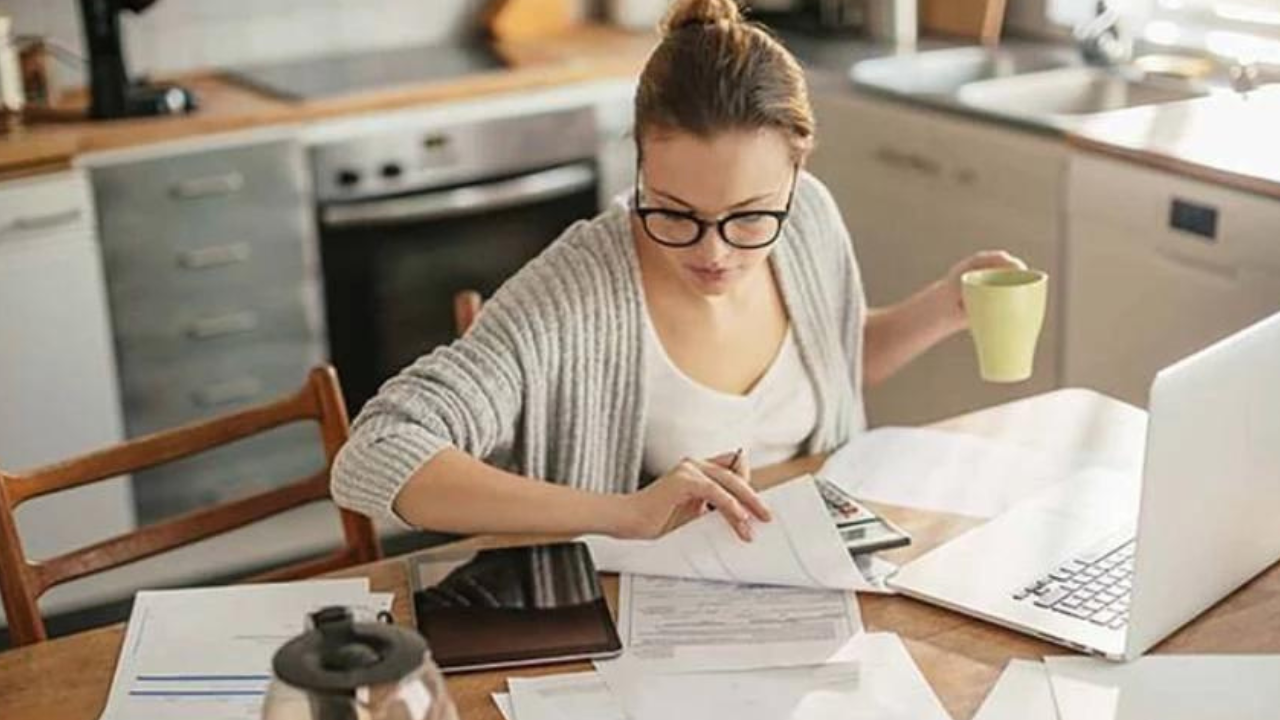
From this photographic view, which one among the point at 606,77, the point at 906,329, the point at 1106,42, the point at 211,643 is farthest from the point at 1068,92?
the point at 211,643

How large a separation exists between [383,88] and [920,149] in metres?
1.06

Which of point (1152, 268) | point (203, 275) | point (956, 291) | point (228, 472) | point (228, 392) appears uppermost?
point (956, 291)

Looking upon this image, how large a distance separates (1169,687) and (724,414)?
66 cm

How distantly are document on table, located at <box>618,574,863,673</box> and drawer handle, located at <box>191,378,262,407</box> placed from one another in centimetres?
196

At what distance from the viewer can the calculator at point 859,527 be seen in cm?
175

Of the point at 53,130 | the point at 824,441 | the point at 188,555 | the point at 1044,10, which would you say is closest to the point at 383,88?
the point at 53,130

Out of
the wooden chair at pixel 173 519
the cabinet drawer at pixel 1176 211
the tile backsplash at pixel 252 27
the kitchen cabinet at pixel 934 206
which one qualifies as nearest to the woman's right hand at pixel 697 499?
the wooden chair at pixel 173 519

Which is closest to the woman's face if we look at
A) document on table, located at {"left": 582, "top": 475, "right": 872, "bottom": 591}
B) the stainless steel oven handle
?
document on table, located at {"left": 582, "top": 475, "right": 872, "bottom": 591}

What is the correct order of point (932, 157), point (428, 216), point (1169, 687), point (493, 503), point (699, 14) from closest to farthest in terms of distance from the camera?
point (1169, 687) → point (493, 503) → point (699, 14) → point (932, 157) → point (428, 216)

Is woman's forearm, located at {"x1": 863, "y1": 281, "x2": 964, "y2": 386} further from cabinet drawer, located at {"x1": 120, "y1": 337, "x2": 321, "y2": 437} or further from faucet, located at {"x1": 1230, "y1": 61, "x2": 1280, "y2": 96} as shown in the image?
cabinet drawer, located at {"x1": 120, "y1": 337, "x2": 321, "y2": 437}

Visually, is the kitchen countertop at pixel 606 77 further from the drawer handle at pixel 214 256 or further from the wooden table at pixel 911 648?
the wooden table at pixel 911 648

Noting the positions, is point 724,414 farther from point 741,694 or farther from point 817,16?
point 817,16

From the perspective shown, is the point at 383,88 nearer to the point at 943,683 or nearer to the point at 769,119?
the point at 769,119

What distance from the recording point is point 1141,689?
1513mm
